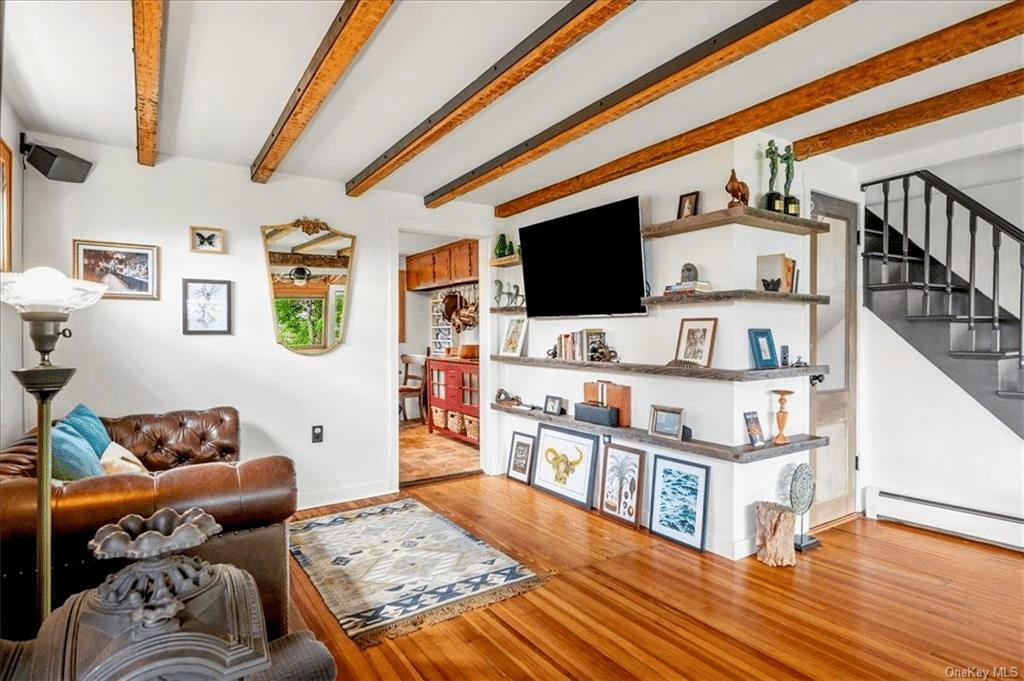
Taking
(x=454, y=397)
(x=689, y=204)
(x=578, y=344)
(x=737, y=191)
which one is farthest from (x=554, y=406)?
(x=454, y=397)

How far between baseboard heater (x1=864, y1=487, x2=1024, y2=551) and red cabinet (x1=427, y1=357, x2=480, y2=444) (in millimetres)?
3584

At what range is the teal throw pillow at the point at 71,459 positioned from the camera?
2002mm

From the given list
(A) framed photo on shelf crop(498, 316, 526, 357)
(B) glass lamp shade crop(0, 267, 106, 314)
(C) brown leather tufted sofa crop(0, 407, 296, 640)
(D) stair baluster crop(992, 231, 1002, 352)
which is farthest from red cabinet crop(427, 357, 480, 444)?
(B) glass lamp shade crop(0, 267, 106, 314)

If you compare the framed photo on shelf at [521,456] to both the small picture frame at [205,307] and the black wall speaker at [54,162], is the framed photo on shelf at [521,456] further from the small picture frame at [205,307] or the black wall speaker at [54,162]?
the black wall speaker at [54,162]

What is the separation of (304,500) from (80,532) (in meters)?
2.54

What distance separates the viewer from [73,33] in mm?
2092

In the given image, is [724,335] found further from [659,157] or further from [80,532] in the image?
[80,532]

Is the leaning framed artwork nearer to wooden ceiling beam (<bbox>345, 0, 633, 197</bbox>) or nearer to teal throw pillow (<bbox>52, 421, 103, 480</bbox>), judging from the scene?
teal throw pillow (<bbox>52, 421, 103, 480</bbox>)

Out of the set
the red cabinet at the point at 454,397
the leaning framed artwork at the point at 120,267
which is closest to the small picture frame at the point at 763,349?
the red cabinet at the point at 454,397

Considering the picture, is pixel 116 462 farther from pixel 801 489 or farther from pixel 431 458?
pixel 801 489

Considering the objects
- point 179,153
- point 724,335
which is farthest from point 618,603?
point 179,153

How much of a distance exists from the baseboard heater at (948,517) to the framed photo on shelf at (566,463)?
6.51ft

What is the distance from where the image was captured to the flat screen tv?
3.58m

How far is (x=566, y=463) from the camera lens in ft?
13.7
